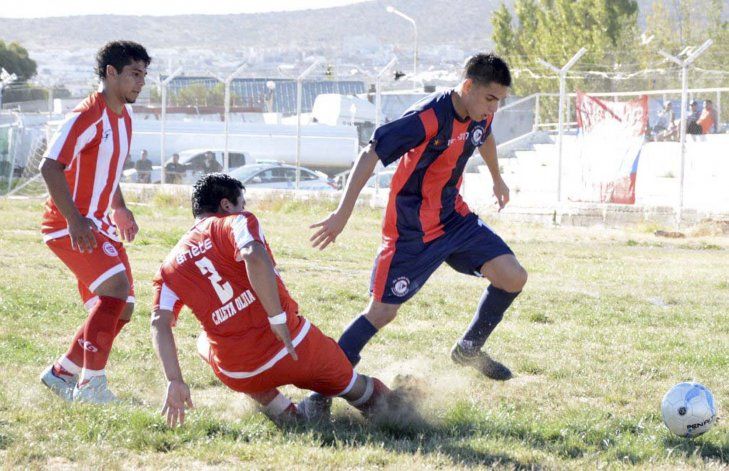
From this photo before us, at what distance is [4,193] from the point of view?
84.0 ft

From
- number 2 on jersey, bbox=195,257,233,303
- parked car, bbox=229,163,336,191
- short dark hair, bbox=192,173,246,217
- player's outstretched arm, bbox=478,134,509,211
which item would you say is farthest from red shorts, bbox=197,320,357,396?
parked car, bbox=229,163,336,191

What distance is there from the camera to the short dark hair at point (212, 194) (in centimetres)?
510

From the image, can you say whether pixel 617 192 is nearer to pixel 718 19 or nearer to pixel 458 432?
pixel 458 432

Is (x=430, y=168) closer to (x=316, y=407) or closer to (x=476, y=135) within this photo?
(x=476, y=135)

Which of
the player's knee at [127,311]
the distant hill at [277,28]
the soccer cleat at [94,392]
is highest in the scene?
the distant hill at [277,28]

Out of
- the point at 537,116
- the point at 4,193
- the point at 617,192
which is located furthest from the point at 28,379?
the point at 537,116

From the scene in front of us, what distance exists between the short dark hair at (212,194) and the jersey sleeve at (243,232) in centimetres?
34

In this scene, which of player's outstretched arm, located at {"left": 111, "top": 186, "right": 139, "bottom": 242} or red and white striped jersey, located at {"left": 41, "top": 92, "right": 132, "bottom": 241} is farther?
player's outstretched arm, located at {"left": 111, "top": 186, "right": 139, "bottom": 242}

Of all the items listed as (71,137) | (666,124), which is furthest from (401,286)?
(666,124)

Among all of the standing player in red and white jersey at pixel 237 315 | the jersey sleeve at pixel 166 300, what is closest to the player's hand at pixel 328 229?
the standing player in red and white jersey at pixel 237 315

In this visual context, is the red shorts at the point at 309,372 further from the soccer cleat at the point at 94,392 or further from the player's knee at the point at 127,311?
the player's knee at the point at 127,311

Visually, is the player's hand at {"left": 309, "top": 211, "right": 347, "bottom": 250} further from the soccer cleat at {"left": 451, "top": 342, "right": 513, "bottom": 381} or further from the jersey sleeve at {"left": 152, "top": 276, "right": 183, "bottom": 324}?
the soccer cleat at {"left": 451, "top": 342, "right": 513, "bottom": 381}

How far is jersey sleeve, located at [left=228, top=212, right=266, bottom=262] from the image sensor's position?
15.3ft

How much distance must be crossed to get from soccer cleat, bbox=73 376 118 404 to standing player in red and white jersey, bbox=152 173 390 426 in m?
0.74
